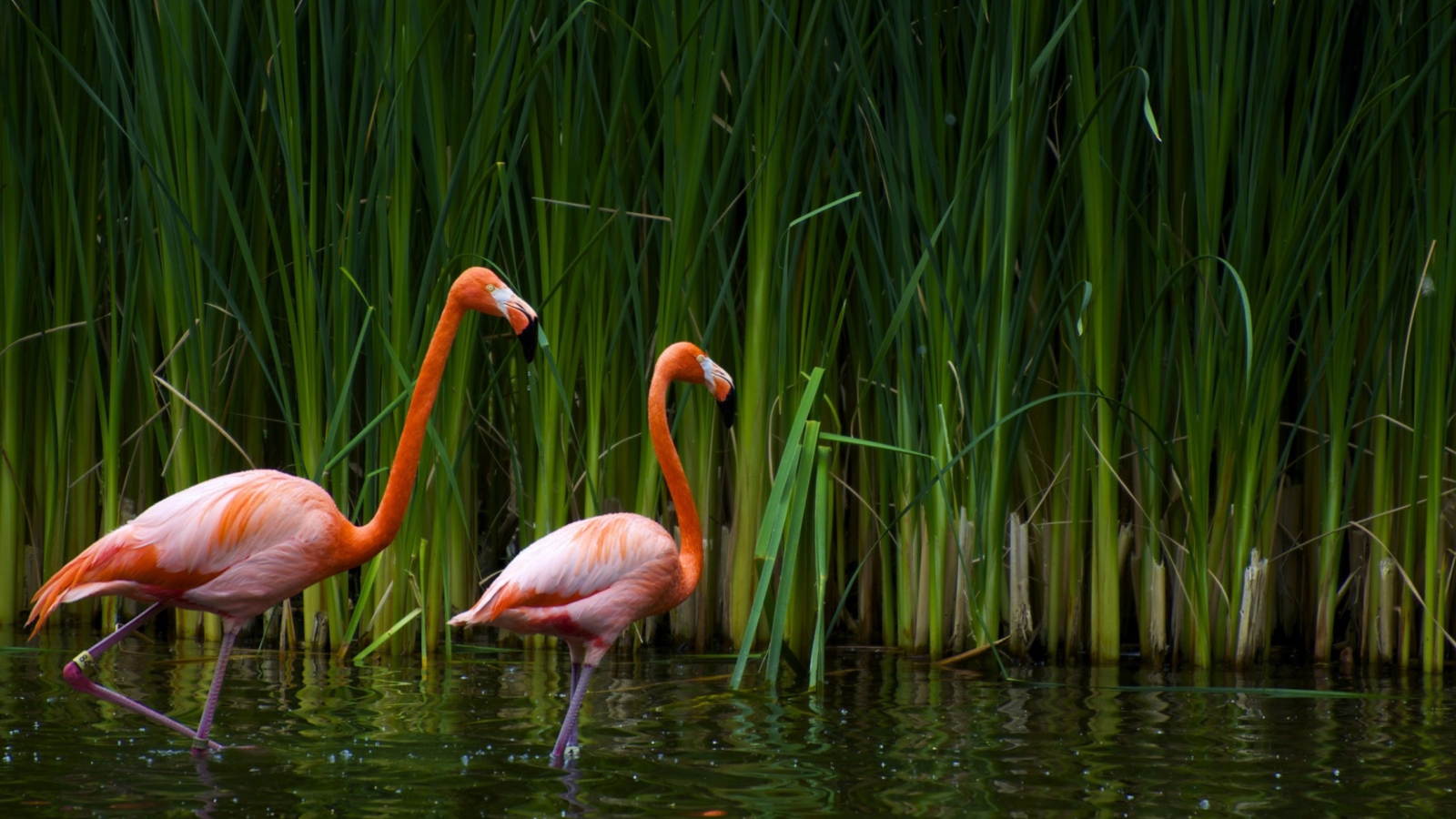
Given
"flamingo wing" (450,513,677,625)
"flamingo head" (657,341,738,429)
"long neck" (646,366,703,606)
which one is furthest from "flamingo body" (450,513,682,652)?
"flamingo head" (657,341,738,429)

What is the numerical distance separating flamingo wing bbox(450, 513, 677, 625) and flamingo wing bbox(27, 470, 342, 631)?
478mm

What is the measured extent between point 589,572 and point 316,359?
1536 mm

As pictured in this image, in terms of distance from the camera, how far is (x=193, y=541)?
4004mm

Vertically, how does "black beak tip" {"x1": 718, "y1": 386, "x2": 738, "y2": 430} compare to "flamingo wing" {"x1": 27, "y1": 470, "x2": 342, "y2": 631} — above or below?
above

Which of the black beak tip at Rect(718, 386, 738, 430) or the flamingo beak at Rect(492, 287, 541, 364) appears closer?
the flamingo beak at Rect(492, 287, 541, 364)

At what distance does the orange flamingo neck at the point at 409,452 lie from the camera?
4215mm

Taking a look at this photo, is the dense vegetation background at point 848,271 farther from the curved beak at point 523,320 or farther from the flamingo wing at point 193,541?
the curved beak at point 523,320

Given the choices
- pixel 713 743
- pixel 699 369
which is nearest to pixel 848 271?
pixel 699 369

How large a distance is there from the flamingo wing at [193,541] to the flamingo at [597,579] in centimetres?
51

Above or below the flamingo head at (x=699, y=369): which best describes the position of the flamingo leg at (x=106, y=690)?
below

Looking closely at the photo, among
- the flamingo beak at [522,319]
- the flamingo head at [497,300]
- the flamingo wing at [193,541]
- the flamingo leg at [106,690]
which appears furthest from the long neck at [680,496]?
the flamingo leg at [106,690]

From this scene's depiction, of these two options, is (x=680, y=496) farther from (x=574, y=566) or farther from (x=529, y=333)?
(x=529, y=333)

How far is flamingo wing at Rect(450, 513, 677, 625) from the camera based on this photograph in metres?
4.14

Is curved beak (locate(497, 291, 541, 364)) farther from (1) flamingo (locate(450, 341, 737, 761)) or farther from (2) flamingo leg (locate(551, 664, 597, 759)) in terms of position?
(2) flamingo leg (locate(551, 664, 597, 759))
